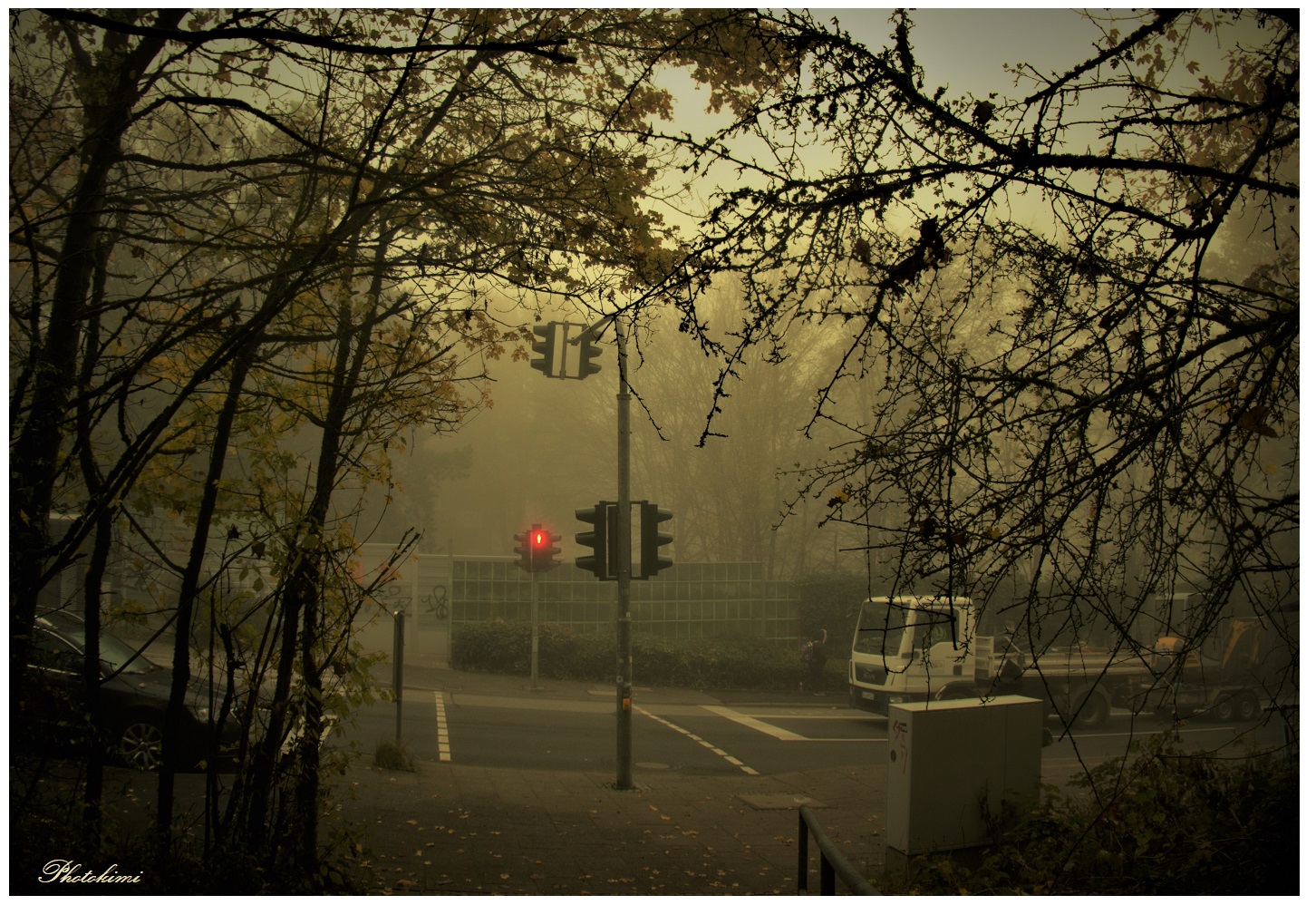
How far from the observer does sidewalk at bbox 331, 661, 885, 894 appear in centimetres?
697

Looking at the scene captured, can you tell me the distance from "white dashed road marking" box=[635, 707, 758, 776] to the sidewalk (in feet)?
2.22

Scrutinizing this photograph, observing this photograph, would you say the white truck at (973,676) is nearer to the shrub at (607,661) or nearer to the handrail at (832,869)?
the shrub at (607,661)

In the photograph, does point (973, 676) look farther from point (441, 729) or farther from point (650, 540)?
point (441, 729)

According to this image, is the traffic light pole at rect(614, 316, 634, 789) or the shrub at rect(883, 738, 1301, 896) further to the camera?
the traffic light pole at rect(614, 316, 634, 789)

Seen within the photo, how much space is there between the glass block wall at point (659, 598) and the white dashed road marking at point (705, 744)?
597cm

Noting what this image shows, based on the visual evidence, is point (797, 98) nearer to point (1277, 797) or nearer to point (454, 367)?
point (454, 367)

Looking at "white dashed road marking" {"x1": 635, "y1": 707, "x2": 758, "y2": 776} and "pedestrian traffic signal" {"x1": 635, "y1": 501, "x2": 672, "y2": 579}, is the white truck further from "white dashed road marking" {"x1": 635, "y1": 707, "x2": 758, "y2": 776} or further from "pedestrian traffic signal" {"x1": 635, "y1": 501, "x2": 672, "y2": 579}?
Answer: "pedestrian traffic signal" {"x1": 635, "y1": 501, "x2": 672, "y2": 579}

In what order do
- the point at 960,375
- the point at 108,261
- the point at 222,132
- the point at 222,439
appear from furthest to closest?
the point at 222,132, the point at 108,261, the point at 222,439, the point at 960,375

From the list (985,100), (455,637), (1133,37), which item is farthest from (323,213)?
(455,637)

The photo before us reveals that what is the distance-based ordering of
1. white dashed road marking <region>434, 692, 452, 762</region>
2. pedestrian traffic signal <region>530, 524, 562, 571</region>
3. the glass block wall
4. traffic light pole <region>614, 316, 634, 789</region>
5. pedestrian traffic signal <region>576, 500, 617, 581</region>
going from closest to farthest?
traffic light pole <region>614, 316, 634, 789</region>
pedestrian traffic signal <region>576, 500, 617, 581</region>
white dashed road marking <region>434, 692, 452, 762</region>
pedestrian traffic signal <region>530, 524, 562, 571</region>
the glass block wall

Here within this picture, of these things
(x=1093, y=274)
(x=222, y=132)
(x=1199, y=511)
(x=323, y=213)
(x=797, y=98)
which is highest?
(x=222, y=132)

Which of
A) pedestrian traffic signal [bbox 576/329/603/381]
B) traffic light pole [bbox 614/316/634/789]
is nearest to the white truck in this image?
traffic light pole [bbox 614/316/634/789]

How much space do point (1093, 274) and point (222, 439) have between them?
4.59m

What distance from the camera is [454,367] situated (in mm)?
6945
